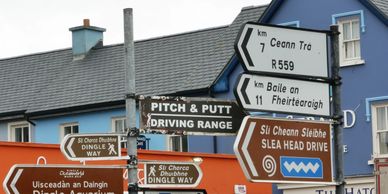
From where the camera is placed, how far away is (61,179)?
32.8 feet

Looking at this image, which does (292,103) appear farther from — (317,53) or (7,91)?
(7,91)

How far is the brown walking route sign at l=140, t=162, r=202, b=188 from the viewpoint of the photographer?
1032cm

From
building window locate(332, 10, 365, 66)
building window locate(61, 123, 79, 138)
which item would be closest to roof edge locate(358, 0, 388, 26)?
building window locate(332, 10, 365, 66)

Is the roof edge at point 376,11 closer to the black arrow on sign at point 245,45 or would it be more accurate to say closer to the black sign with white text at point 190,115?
the black sign with white text at point 190,115

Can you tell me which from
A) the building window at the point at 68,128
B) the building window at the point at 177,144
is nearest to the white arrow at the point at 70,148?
the building window at the point at 177,144

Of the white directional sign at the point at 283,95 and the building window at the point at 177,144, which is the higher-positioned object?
the building window at the point at 177,144

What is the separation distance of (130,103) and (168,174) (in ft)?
4.73

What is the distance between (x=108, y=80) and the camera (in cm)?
3719

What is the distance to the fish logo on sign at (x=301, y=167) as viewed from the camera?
8.05m

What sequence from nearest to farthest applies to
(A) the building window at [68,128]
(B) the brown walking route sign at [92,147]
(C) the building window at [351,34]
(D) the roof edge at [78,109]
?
(B) the brown walking route sign at [92,147] → (C) the building window at [351,34] → (D) the roof edge at [78,109] → (A) the building window at [68,128]

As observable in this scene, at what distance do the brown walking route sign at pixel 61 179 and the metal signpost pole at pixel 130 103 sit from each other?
0.79m

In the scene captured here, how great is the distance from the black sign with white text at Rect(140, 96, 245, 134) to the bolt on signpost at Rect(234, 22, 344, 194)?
1.92 ft

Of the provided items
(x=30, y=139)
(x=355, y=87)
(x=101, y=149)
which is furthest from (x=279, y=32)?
(x=30, y=139)

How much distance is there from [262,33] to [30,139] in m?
30.5
